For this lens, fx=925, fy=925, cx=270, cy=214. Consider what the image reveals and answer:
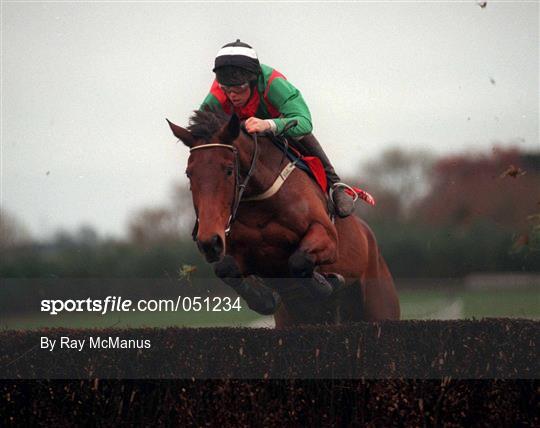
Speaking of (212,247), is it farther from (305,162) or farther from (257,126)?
(305,162)

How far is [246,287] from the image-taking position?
6.50m

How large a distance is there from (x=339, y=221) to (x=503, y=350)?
1.92m

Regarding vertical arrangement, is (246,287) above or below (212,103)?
below

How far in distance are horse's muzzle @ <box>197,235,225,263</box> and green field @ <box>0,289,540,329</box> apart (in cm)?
146

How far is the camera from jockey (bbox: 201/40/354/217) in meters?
6.50

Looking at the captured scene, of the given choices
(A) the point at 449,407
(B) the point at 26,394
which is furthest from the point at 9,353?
(A) the point at 449,407

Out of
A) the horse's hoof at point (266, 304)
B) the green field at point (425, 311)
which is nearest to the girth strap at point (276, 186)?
the horse's hoof at point (266, 304)

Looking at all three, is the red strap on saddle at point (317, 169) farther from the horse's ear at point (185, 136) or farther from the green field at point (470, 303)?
the green field at point (470, 303)

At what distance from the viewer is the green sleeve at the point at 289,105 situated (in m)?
6.67

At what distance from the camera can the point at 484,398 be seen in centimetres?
604

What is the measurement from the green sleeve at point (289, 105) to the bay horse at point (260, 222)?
0.75ft

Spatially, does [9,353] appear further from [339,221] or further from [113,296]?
[339,221]

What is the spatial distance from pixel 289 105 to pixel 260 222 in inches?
34.6

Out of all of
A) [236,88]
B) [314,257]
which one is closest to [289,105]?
[236,88]
